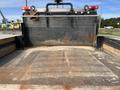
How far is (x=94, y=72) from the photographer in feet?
20.9

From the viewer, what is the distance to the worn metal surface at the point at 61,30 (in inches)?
477

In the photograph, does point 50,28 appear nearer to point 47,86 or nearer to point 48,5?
point 48,5

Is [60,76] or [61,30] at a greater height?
[61,30]

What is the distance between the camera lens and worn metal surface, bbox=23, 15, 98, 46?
1212 cm

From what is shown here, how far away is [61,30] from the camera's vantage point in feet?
40.3

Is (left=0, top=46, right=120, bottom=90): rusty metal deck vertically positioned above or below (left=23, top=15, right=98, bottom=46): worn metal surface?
below

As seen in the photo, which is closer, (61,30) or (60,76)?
(60,76)

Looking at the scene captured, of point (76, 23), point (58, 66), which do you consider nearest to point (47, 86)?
point (58, 66)

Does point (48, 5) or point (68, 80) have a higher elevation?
point (48, 5)

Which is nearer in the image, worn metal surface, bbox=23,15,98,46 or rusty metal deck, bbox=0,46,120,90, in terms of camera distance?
rusty metal deck, bbox=0,46,120,90

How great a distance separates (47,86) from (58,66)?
6.70 feet

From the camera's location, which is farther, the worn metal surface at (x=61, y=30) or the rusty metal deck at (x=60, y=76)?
the worn metal surface at (x=61, y=30)

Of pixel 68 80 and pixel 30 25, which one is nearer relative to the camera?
pixel 68 80

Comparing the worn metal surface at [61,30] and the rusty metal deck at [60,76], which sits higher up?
the worn metal surface at [61,30]
